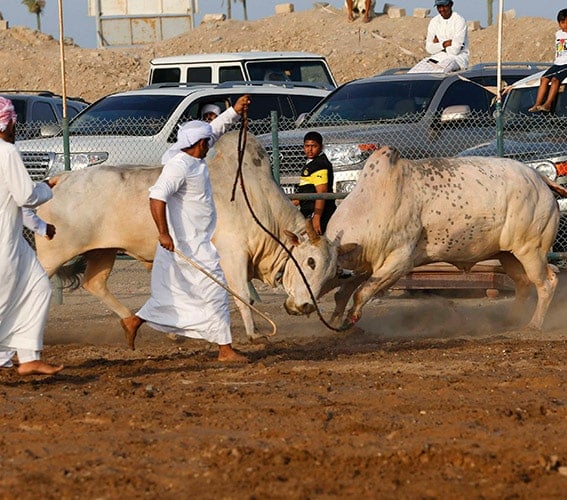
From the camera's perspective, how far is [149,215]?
36.7 feet

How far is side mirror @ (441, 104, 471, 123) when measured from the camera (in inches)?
549

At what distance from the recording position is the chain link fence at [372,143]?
13.7 meters

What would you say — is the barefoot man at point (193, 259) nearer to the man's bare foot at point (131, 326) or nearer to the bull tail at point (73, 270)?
the man's bare foot at point (131, 326)

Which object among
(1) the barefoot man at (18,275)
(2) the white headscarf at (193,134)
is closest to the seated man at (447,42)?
(2) the white headscarf at (193,134)

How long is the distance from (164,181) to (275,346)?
2025mm

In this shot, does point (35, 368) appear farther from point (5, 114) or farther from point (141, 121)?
point (141, 121)

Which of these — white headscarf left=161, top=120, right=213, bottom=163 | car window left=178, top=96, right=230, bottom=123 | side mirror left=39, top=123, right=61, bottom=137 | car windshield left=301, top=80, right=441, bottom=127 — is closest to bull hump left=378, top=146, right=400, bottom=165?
white headscarf left=161, top=120, right=213, bottom=163

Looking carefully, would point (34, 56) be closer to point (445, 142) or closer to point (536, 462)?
point (445, 142)

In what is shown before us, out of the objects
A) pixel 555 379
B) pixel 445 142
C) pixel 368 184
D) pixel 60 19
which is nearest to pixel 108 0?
pixel 60 19

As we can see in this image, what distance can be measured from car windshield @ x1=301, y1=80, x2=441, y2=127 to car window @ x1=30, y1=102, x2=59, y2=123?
6761 mm

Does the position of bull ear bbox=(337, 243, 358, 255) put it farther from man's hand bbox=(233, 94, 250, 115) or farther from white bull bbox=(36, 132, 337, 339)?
man's hand bbox=(233, 94, 250, 115)

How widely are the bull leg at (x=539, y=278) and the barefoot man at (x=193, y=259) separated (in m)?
3.25

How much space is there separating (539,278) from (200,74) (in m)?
10.7

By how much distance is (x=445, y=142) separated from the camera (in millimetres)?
14508
